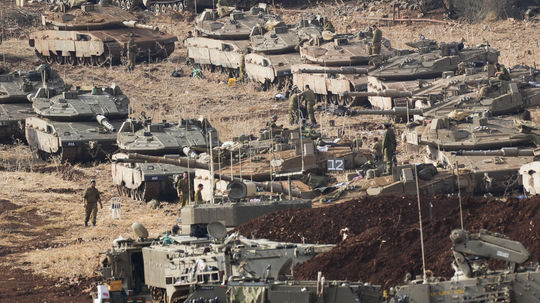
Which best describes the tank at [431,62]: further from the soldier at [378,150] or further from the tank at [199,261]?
the tank at [199,261]

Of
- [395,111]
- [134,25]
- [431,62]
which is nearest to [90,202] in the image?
[395,111]

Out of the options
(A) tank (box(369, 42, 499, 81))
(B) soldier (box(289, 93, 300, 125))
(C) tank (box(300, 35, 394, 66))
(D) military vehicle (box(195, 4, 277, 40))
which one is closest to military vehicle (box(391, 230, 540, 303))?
(B) soldier (box(289, 93, 300, 125))

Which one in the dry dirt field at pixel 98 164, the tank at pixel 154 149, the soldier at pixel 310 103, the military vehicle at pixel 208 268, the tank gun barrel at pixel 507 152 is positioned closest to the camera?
the military vehicle at pixel 208 268

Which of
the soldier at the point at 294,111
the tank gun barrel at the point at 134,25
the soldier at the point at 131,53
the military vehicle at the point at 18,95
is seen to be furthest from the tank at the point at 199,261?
the tank gun barrel at the point at 134,25

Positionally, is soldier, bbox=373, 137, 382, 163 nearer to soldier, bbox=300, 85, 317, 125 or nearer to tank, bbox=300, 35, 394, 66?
soldier, bbox=300, 85, 317, 125

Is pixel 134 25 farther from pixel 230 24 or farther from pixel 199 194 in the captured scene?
pixel 199 194

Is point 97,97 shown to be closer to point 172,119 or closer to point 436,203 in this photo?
point 172,119

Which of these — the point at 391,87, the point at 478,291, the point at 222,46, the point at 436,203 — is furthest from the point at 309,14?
the point at 478,291
